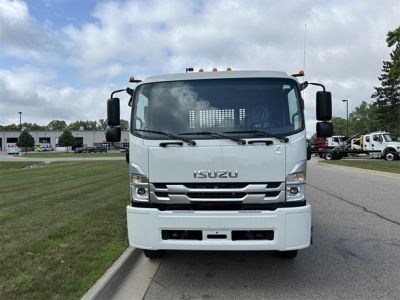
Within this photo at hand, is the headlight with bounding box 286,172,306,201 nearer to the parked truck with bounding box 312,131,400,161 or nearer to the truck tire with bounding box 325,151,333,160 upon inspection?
the parked truck with bounding box 312,131,400,161

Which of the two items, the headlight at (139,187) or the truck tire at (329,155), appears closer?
the headlight at (139,187)

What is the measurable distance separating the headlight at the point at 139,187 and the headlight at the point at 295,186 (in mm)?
1619

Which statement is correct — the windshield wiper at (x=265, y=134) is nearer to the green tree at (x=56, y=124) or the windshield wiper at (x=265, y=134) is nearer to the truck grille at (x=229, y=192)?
the truck grille at (x=229, y=192)

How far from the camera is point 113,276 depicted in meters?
5.35

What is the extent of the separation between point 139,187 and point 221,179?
3.22ft

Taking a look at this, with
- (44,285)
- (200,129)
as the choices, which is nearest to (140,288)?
(44,285)

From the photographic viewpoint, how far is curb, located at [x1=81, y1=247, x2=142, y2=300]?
473 cm

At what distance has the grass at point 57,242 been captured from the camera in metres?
4.91

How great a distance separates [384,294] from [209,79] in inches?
125

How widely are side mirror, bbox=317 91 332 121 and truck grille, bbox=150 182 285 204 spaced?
1303 millimetres

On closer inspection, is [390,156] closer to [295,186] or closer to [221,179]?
[295,186]

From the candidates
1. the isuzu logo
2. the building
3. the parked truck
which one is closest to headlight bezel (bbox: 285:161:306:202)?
the isuzu logo

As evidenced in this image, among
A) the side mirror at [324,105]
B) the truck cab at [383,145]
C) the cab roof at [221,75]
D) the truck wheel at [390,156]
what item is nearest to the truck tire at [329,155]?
the truck cab at [383,145]

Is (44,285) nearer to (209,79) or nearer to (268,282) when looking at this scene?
(268,282)
